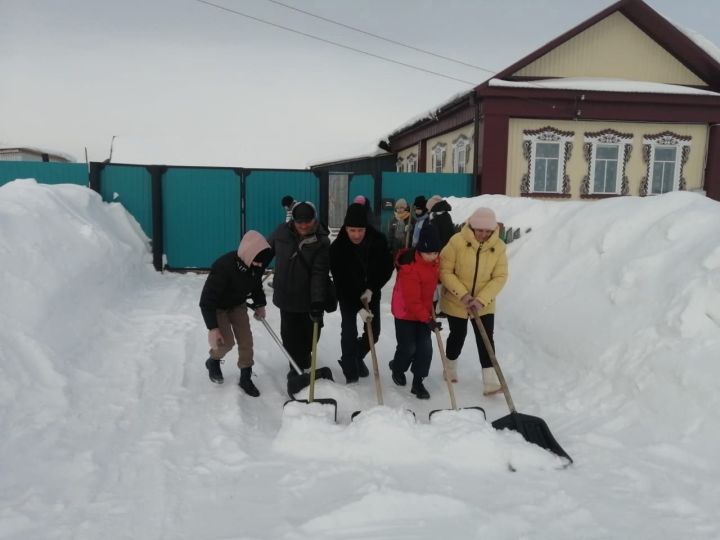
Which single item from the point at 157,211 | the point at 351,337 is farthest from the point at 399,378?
the point at 157,211

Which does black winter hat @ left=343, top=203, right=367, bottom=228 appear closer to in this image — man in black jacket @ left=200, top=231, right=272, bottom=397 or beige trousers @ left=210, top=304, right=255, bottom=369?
man in black jacket @ left=200, top=231, right=272, bottom=397

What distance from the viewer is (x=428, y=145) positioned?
58.9 feet

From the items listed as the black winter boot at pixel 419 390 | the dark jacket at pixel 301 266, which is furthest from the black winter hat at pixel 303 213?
the black winter boot at pixel 419 390

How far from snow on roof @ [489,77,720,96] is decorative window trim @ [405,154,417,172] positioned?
20.5ft

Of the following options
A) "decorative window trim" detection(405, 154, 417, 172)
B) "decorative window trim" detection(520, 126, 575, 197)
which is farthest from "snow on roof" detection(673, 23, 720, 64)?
"decorative window trim" detection(405, 154, 417, 172)

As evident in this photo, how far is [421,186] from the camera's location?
11547 mm

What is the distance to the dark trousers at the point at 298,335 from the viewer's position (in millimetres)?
4520

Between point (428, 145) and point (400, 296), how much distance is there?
14442mm

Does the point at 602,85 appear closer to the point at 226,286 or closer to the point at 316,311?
the point at 316,311

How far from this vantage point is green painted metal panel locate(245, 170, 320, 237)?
995 centimetres

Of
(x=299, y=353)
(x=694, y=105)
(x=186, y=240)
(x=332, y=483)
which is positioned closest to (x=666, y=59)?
(x=694, y=105)

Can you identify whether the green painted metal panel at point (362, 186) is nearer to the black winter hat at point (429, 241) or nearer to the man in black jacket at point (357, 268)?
the man in black jacket at point (357, 268)

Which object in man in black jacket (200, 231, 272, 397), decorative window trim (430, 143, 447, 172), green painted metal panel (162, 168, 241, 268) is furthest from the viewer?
decorative window trim (430, 143, 447, 172)

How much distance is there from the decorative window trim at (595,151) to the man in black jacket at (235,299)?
12.0 metres
